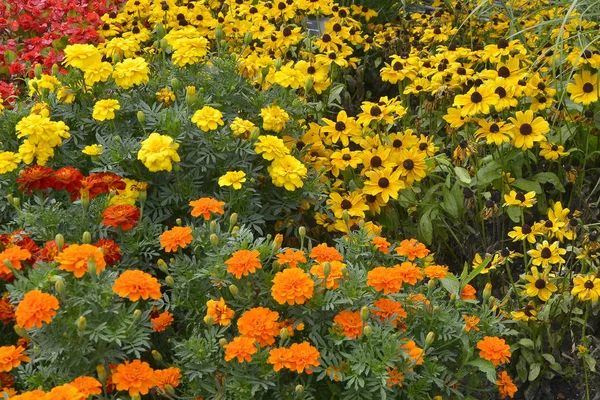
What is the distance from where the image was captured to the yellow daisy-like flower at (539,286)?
8.04 ft

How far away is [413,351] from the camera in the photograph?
1.93 meters

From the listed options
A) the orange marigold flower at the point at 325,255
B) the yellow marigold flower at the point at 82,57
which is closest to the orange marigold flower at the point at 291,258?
the orange marigold flower at the point at 325,255

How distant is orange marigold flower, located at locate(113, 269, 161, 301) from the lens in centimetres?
185

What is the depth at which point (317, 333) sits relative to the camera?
6.55ft

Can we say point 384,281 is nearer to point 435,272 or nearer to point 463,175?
point 435,272

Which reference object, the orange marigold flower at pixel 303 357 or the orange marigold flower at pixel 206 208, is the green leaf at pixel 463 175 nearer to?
the orange marigold flower at pixel 206 208

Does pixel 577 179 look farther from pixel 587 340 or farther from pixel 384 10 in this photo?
pixel 384 10

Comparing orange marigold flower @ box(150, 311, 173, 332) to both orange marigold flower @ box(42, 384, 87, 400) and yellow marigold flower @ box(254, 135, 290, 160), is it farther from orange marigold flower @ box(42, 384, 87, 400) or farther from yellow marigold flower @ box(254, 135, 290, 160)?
yellow marigold flower @ box(254, 135, 290, 160)

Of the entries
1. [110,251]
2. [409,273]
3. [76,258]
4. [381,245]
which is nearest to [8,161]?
[110,251]

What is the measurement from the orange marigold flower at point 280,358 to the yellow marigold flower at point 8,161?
112cm

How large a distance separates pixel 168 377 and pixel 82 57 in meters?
1.21

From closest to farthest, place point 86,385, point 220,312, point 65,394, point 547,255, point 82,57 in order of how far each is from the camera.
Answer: point 65,394 → point 86,385 → point 220,312 → point 547,255 → point 82,57

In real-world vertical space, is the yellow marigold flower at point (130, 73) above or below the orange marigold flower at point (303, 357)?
above

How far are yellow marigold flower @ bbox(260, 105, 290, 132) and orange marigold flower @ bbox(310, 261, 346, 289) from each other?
0.81m
